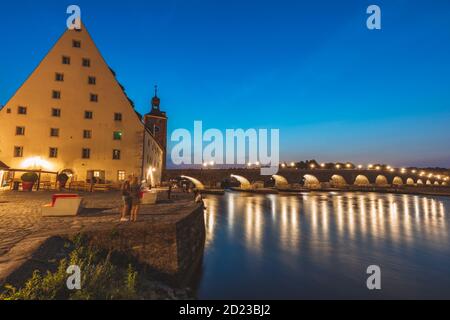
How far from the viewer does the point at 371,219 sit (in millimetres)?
27750

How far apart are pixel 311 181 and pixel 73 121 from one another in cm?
7781

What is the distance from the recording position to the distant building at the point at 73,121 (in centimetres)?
2609

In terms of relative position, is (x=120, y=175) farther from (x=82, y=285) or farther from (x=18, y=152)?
(x=82, y=285)

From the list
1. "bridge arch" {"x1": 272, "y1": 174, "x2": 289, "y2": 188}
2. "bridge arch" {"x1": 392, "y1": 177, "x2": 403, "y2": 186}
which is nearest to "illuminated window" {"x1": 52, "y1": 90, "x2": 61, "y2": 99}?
"bridge arch" {"x1": 272, "y1": 174, "x2": 289, "y2": 188}

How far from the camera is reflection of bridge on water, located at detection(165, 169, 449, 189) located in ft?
216

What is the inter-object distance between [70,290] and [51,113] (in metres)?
27.9

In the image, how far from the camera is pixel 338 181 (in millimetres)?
90688

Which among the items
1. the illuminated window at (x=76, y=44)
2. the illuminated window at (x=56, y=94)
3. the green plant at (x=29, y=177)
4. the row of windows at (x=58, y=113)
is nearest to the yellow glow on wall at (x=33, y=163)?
the green plant at (x=29, y=177)

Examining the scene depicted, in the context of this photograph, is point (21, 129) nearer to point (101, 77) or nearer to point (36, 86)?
point (36, 86)

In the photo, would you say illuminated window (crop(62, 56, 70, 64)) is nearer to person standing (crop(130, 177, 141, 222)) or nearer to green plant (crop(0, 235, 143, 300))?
person standing (crop(130, 177, 141, 222))

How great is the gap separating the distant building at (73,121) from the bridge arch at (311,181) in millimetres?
67793

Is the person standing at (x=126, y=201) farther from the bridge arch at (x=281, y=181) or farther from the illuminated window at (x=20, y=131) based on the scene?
the bridge arch at (x=281, y=181)

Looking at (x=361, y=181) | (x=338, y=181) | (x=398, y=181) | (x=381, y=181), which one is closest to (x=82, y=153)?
(x=338, y=181)

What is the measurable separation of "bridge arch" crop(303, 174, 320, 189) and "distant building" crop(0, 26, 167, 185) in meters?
67.8
